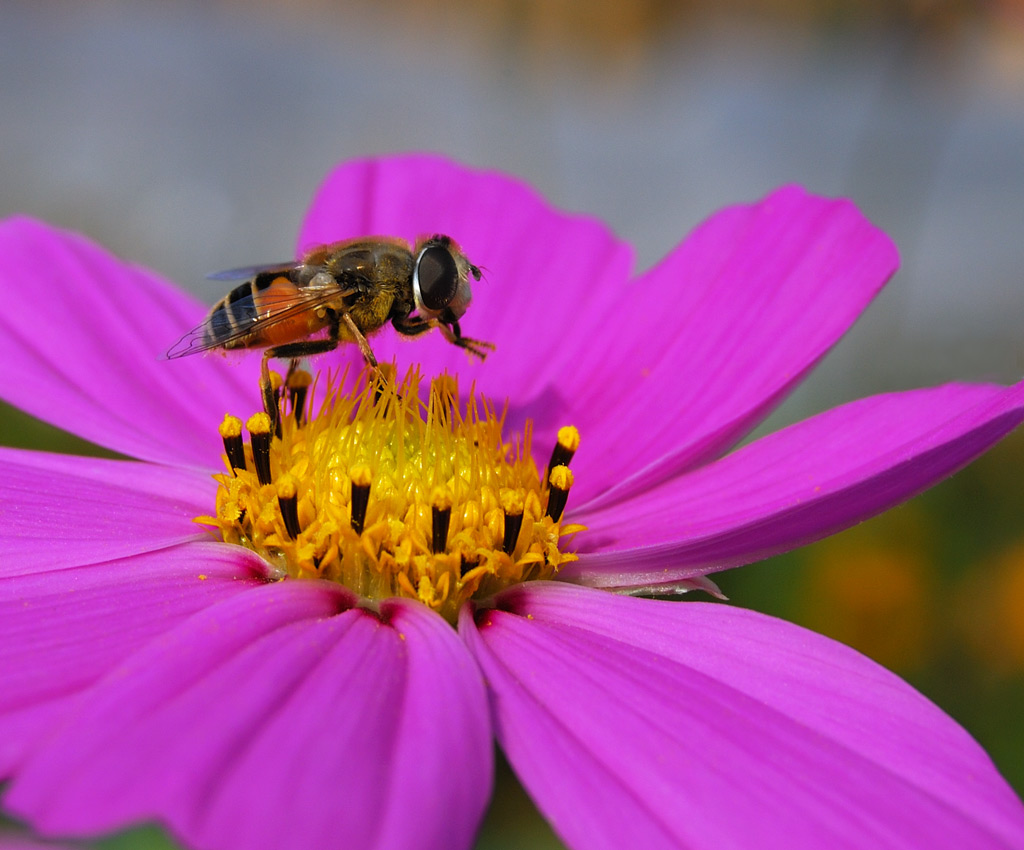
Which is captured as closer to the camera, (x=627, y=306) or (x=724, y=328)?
(x=724, y=328)

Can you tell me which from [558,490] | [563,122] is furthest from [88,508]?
[563,122]

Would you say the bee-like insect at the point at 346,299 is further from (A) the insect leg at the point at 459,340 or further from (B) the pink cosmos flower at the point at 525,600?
(B) the pink cosmos flower at the point at 525,600

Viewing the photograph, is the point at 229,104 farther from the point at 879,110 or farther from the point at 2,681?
the point at 2,681

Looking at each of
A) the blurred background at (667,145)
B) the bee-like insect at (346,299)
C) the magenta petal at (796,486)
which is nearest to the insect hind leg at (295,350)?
the bee-like insect at (346,299)

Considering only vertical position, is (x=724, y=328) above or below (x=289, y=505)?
above

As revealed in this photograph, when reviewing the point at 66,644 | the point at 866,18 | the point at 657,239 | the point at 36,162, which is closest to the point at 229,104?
the point at 36,162

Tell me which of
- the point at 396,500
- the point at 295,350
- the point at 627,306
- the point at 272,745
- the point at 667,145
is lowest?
the point at 272,745

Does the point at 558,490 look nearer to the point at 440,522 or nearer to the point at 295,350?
the point at 440,522
